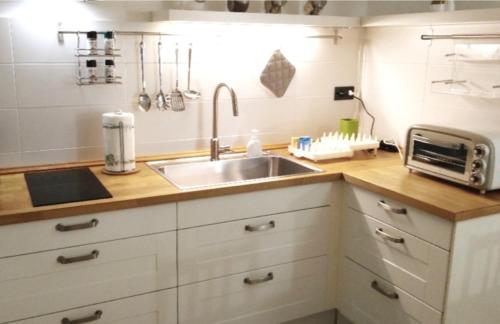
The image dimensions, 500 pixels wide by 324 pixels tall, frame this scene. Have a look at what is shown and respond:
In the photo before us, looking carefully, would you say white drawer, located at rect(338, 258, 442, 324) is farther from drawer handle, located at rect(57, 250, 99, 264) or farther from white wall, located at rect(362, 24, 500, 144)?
drawer handle, located at rect(57, 250, 99, 264)

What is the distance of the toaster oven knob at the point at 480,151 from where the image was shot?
186 cm

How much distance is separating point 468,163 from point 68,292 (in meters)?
1.54

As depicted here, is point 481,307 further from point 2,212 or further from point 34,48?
point 34,48

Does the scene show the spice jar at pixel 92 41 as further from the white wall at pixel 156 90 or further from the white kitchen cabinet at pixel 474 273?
the white kitchen cabinet at pixel 474 273

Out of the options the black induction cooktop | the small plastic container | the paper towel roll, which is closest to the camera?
the black induction cooktop

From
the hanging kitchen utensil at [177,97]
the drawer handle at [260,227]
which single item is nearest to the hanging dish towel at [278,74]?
the hanging kitchen utensil at [177,97]

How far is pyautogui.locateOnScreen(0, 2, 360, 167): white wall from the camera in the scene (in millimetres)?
2109

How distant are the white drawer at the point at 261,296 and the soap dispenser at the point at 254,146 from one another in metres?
0.60

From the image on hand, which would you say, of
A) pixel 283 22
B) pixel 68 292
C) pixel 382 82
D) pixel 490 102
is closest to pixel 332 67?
pixel 382 82

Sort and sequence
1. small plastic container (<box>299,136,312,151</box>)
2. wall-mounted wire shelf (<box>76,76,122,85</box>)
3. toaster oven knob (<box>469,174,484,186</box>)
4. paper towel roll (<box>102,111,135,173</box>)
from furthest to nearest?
small plastic container (<box>299,136,312,151</box>) < wall-mounted wire shelf (<box>76,76,122,85</box>) < paper towel roll (<box>102,111,135,173</box>) < toaster oven knob (<box>469,174,484,186</box>)

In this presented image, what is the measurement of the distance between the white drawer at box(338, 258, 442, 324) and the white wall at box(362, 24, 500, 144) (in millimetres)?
783

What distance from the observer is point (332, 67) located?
2.82 metres

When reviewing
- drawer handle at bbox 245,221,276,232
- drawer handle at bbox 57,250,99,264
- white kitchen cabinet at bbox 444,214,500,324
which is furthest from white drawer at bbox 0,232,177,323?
white kitchen cabinet at bbox 444,214,500,324

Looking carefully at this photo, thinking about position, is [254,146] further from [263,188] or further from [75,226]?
[75,226]
